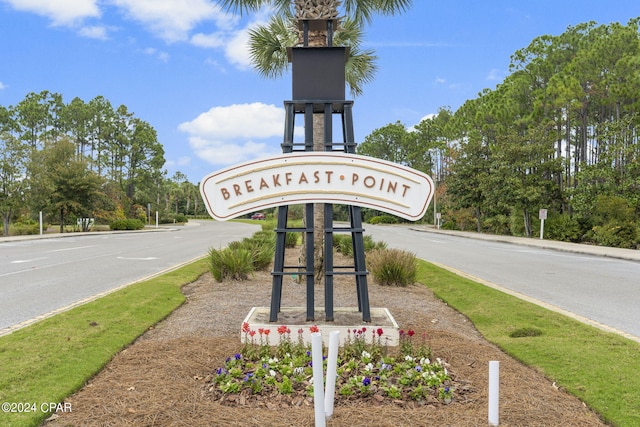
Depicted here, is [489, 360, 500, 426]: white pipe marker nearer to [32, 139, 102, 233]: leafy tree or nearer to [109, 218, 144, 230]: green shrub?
[32, 139, 102, 233]: leafy tree

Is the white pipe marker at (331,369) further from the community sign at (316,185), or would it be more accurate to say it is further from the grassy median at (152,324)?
the community sign at (316,185)

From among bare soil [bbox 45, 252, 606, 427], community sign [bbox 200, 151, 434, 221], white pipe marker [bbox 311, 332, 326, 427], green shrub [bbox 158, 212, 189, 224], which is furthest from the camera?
green shrub [bbox 158, 212, 189, 224]

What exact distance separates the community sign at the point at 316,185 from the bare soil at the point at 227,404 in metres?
1.46

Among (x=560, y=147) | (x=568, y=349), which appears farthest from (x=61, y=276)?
(x=560, y=147)

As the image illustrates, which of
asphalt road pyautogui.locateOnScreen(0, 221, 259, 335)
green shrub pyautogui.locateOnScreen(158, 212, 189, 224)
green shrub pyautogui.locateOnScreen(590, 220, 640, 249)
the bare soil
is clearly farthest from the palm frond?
green shrub pyautogui.locateOnScreen(158, 212, 189, 224)

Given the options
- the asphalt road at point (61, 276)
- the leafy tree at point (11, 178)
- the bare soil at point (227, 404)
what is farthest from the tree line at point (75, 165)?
the bare soil at point (227, 404)

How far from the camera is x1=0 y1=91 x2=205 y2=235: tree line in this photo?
3525 centimetres

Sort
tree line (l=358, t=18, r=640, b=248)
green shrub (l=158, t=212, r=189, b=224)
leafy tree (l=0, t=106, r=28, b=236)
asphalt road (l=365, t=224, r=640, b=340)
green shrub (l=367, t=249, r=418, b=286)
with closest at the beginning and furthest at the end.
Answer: asphalt road (l=365, t=224, r=640, b=340) < green shrub (l=367, t=249, r=418, b=286) < tree line (l=358, t=18, r=640, b=248) < leafy tree (l=0, t=106, r=28, b=236) < green shrub (l=158, t=212, r=189, b=224)

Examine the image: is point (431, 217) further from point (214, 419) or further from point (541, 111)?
point (214, 419)

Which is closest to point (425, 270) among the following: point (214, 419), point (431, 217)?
point (214, 419)

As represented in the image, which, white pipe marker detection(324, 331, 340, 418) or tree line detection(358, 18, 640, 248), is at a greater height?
tree line detection(358, 18, 640, 248)

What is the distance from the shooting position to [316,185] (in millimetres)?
5379

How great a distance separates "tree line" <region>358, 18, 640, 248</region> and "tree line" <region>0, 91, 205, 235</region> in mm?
28674

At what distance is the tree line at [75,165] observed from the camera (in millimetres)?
35250
